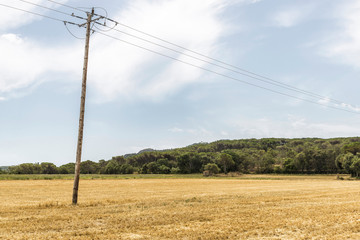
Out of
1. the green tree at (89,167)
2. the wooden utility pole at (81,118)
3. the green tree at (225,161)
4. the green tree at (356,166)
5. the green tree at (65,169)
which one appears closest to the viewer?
the wooden utility pole at (81,118)

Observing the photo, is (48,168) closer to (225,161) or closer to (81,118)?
(225,161)

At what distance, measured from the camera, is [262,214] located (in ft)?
53.6

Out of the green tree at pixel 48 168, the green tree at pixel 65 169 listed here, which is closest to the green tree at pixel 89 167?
the green tree at pixel 65 169

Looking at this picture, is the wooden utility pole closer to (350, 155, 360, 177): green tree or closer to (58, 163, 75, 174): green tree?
(350, 155, 360, 177): green tree

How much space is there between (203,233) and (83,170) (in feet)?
529

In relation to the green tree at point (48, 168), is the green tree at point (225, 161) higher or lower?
higher

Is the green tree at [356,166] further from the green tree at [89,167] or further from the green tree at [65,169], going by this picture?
the green tree at [65,169]

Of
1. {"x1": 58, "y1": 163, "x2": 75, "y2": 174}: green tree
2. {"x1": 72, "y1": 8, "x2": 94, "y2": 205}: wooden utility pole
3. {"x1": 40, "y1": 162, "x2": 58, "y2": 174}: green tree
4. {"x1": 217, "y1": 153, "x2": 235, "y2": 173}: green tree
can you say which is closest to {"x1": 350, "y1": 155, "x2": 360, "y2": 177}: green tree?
{"x1": 217, "y1": 153, "x2": 235, "y2": 173}: green tree

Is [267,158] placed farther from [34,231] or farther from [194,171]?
[34,231]

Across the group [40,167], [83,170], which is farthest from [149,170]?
[40,167]

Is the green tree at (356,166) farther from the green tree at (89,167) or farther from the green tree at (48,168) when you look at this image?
the green tree at (48,168)

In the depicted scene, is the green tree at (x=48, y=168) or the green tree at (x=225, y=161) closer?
the green tree at (x=225, y=161)

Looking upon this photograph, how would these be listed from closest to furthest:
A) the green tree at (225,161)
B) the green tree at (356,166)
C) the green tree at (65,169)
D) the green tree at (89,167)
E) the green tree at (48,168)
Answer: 1. the green tree at (356,166)
2. the green tree at (225,161)
3. the green tree at (48,168)
4. the green tree at (65,169)
5. the green tree at (89,167)

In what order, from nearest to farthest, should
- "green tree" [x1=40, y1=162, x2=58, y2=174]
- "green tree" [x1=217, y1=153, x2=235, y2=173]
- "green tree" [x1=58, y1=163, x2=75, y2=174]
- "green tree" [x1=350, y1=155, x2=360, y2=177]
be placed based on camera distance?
"green tree" [x1=350, y1=155, x2=360, y2=177] → "green tree" [x1=217, y1=153, x2=235, y2=173] → "green tree" [x1=40, y1=162, x2=58, y2=174] → "green tree" [x1=58, y1=163, x2=75, y2=174]
